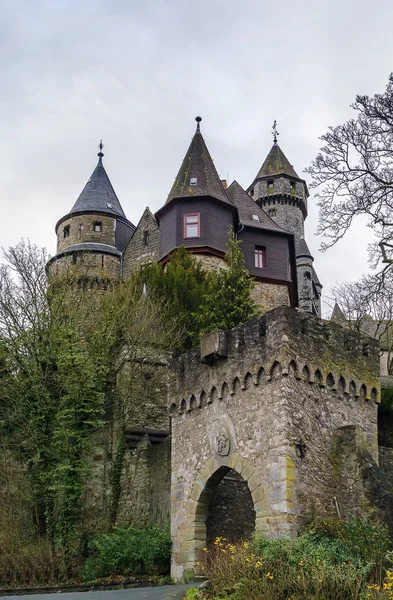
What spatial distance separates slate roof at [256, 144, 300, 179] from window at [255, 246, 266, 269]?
2793 centimetres

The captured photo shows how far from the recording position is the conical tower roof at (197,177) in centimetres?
3744

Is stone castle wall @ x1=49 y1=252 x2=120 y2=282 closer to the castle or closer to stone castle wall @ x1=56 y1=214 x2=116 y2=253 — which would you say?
stone castle wall @ x1=56 y1=214 x2=116 y2=253

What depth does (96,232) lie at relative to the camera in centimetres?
4091

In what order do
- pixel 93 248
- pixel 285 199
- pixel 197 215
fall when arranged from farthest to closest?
pixel 285 199
pixel 93 248
pixel 197 215

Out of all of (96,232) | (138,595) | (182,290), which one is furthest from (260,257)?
(138,595)

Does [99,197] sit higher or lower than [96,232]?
higher

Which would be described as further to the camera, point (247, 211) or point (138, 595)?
point (247, 211)

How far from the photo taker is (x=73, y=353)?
73.3ft

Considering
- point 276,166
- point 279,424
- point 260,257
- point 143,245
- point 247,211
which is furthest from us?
point 276,166

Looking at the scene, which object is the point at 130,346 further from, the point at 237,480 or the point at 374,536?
the point at 374,536

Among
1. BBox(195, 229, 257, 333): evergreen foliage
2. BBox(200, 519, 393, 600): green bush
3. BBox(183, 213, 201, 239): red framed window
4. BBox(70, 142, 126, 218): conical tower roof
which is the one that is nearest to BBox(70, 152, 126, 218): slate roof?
BBox(70, 142, 126, 218): conical tower roof

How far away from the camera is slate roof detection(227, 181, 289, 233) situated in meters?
40.0

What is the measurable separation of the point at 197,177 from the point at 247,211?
413cm

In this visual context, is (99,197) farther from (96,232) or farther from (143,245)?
(143,245)
